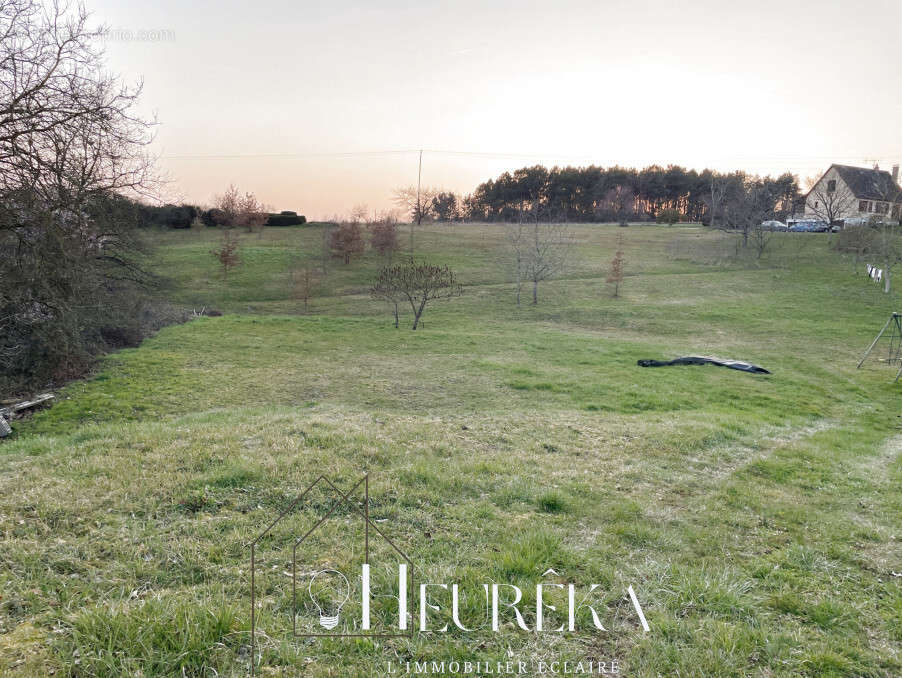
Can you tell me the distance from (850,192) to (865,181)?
5114 mm

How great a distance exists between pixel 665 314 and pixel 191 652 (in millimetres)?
31955

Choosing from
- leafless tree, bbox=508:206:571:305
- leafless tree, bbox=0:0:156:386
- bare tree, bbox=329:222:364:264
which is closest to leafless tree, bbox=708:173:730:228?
leafless tree, bbox=508:206:571:305

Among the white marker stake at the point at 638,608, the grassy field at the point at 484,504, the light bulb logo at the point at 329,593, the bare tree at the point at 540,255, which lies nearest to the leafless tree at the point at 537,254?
the bare tree at the point at 540,255

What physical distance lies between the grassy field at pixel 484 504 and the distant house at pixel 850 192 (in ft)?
207

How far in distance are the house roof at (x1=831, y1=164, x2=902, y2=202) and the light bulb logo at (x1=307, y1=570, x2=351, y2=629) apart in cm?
8632

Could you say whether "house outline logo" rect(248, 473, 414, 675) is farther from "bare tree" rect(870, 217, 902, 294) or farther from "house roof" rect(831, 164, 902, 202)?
"house roof" rect(831, 164, 902, 202)

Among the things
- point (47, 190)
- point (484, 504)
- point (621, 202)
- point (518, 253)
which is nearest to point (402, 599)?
point (484, 504)

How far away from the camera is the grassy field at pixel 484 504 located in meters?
2.95

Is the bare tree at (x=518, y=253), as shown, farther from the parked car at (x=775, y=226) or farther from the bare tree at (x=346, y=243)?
the parked car at (x=775, y=226)

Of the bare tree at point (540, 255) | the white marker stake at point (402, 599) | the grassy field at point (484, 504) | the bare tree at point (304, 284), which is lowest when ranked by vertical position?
the grassy field at point (484, 504)

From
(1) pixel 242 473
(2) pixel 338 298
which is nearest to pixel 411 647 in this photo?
(1) pixel 242 473

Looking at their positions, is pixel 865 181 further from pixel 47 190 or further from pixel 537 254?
pixel 47 190

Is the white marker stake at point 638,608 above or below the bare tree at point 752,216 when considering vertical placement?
below

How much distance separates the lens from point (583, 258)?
50312 mm
